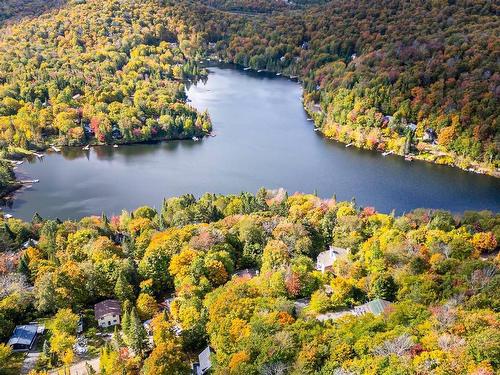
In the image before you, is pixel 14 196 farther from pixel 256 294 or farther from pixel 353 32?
pixel 353 32

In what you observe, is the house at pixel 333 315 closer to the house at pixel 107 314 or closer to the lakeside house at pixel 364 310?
the lakeside house at pixel 364 310

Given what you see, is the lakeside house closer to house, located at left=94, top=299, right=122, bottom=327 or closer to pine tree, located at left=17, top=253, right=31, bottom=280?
house, located at left=94, top=299, right=122, bottom=327

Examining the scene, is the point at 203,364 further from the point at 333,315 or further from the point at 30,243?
the point at 30,243

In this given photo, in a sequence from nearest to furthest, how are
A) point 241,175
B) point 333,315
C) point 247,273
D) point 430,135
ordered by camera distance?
point 333,315 < point 247,273 < point 241,175 < point 430,135

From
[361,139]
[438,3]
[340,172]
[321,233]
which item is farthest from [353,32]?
[321,233]

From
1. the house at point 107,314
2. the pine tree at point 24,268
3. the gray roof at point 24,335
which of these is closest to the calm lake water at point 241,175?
the pine tree at point 24,268

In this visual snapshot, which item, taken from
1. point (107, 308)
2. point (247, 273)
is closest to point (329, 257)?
point (247, 273)

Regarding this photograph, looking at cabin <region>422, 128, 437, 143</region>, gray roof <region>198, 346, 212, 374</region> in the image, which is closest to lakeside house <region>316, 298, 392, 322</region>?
gray roof <region>198, 346, 212, 374</region>
